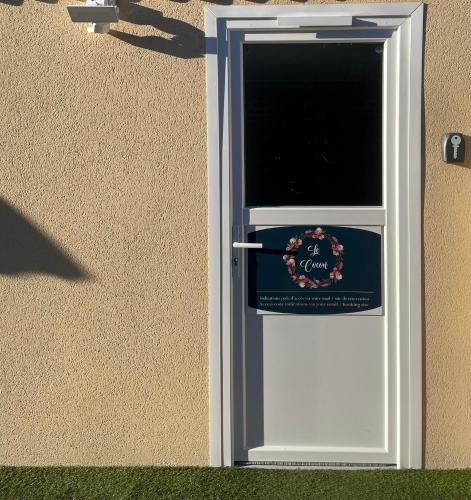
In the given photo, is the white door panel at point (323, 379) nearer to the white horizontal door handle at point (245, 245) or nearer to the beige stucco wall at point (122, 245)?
the beige stucco wall at point (122, 245)

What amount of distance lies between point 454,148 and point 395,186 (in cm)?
38

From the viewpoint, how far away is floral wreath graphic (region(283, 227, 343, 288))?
4.24m

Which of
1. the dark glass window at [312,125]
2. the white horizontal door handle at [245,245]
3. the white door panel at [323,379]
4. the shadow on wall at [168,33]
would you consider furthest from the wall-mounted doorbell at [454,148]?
the shadow on wall at [168,33]

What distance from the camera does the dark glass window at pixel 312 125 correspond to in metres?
4.23

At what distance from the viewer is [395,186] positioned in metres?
4.19

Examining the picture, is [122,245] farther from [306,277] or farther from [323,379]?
[323,379]

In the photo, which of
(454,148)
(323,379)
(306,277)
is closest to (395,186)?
(454,148)

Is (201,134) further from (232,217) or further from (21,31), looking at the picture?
(21,31)

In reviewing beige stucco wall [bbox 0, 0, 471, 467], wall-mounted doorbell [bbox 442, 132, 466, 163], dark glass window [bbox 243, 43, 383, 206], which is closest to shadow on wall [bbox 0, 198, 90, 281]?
beige stucco wall [bbox 0, 0, 471, 467]

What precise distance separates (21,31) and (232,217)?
1.61m

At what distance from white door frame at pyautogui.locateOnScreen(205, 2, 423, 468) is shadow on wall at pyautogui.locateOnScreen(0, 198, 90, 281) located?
0.85 meters

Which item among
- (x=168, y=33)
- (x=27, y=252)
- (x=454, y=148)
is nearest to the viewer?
(x=454, y=148)

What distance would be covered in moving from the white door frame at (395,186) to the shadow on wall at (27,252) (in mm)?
848

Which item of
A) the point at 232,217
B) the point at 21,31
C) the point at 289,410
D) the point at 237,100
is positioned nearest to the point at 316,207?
the point at 232,217
